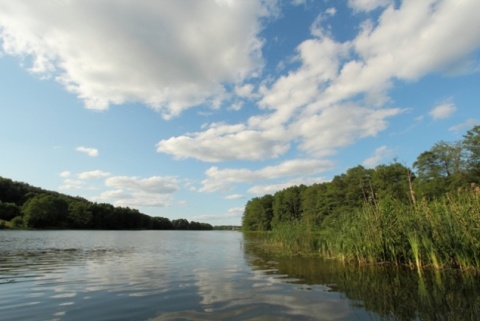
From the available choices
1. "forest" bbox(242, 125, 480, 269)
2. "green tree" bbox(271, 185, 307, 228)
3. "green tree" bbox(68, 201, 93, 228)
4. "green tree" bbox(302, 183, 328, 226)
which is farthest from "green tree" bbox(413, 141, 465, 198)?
"green tree" bbox(68, 201, 93, 228)

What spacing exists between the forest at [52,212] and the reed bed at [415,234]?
120 m

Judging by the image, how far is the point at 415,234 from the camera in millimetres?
16359

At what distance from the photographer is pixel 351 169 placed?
96688 mm

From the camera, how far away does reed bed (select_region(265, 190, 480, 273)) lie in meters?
14.9

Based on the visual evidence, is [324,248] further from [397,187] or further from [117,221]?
[117,221]

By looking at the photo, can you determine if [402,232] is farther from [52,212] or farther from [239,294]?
[52,212]

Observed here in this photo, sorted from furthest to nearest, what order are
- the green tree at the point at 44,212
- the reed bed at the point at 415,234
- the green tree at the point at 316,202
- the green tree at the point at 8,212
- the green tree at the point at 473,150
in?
the green tree at the point at 8,212, the green tree at the point at 44,212, the green tree at the point at 316,202, the green tree at the point at 473,150, the reed bed at the point at 415,234

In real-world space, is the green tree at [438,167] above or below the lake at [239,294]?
above

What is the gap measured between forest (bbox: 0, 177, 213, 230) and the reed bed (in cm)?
12028

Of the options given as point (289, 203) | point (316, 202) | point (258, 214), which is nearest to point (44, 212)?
point (258, 214)

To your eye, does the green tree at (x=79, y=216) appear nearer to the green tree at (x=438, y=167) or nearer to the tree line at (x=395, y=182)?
the tree line at (x=395, y=182)

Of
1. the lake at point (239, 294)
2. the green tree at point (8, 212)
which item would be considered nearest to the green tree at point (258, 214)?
the green tree at point (8, 212)

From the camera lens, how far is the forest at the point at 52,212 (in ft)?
411

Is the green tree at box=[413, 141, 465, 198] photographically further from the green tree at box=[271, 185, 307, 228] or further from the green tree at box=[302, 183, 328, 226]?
the green tree at box=[271, 185, 307, 228]
